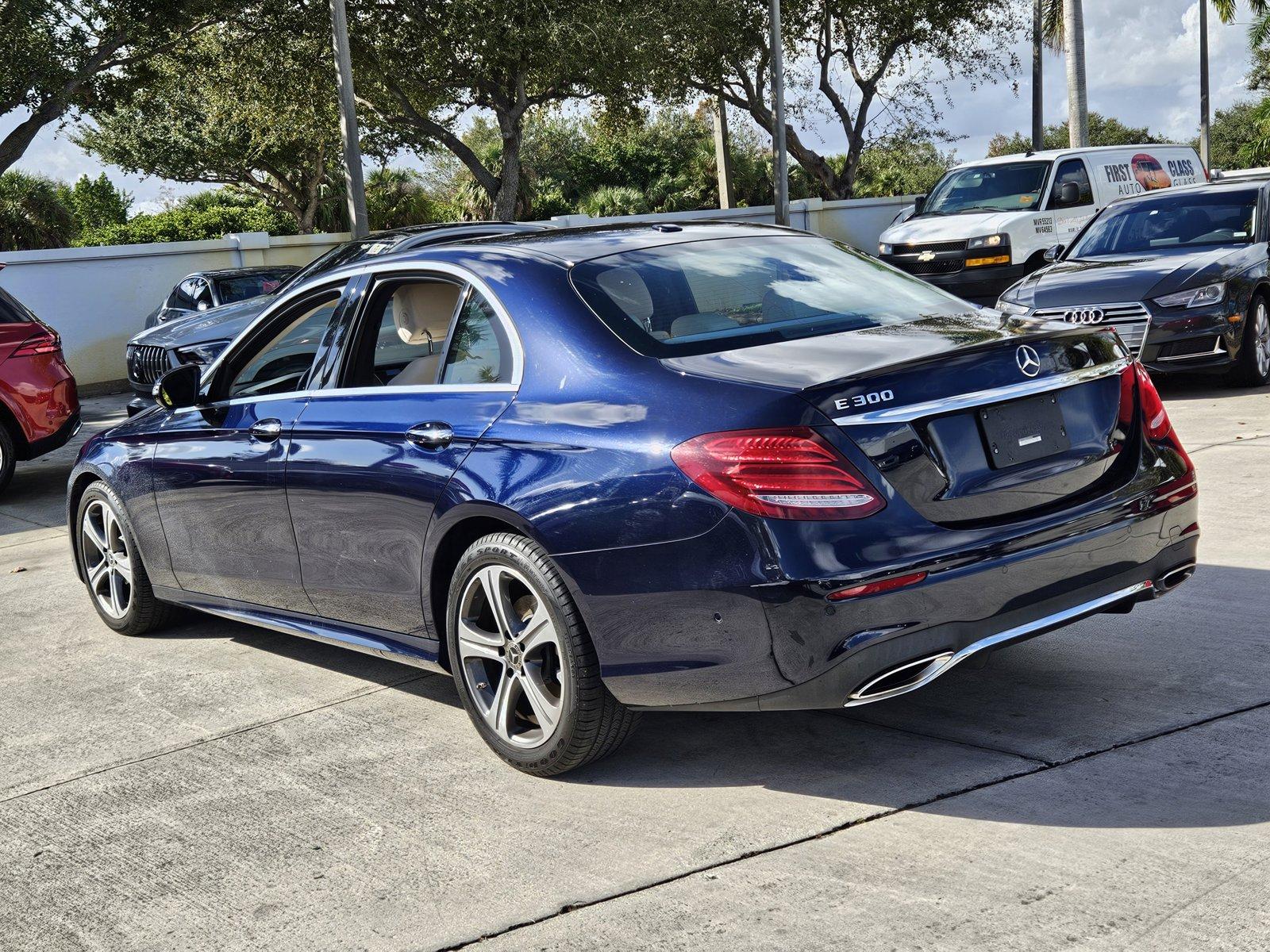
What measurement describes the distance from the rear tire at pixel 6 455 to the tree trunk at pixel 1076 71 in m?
17.7

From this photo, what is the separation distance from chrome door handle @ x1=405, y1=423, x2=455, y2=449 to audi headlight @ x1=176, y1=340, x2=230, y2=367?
8.59 m

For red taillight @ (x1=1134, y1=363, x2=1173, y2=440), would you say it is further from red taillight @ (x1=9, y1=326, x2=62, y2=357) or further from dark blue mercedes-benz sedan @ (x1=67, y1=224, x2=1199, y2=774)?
red taillight @ (x1=9, y1=326, x2=62, y2=357)

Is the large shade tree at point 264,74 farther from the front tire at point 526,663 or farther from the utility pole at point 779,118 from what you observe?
the front tire at point 526,663

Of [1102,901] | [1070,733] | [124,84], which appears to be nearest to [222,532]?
[1070,733]

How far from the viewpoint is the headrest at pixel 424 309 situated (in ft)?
15.2

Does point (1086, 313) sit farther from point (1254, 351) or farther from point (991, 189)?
point (991, 189)

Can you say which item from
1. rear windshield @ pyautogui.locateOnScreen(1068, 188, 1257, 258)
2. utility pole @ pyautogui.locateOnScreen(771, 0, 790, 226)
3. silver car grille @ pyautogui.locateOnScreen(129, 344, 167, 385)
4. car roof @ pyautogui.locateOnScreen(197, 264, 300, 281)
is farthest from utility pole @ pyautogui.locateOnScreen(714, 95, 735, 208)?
Answer: silver car grille @ pyautogui.locateOnScreen(129, 344, 167, 385)

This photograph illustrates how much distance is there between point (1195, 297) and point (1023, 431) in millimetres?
7863

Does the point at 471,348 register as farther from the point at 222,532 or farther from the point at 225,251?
the point at 225,251

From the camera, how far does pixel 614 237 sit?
4.72m

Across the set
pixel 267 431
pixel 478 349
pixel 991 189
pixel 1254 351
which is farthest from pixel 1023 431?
pixel 991 189

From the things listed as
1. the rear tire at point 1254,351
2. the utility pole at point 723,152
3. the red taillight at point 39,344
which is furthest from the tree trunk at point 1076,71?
the red taillight at point 39,344

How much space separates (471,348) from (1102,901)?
242 centimetres

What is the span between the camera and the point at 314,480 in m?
4.78
